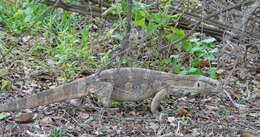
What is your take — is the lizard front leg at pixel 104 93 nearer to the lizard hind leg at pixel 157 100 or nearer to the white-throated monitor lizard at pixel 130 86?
the white-throated monitor lizard at pixel 130 86

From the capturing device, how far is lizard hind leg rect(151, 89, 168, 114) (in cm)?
498

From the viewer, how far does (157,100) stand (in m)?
5.05

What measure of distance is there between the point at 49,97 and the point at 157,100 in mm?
1594

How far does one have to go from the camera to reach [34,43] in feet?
24.2

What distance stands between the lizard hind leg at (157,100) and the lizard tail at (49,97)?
1.04m

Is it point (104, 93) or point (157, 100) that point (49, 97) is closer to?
point (104, 93)

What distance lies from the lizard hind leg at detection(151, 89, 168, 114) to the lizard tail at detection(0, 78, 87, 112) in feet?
3.41

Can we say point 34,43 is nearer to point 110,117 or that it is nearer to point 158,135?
point 110,117

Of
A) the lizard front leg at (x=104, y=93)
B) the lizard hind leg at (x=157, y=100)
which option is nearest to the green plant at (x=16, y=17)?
the lizard front leg at (x=104, y=93)

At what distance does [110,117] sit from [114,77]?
698 millimetres

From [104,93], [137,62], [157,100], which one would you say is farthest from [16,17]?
[157,100]

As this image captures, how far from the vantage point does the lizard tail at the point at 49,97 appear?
4.50 metres

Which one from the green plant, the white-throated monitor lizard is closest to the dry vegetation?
the green plant

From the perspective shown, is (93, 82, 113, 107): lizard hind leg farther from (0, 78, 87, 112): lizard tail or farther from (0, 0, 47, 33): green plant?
(0, 0, 47, 33): green plant
